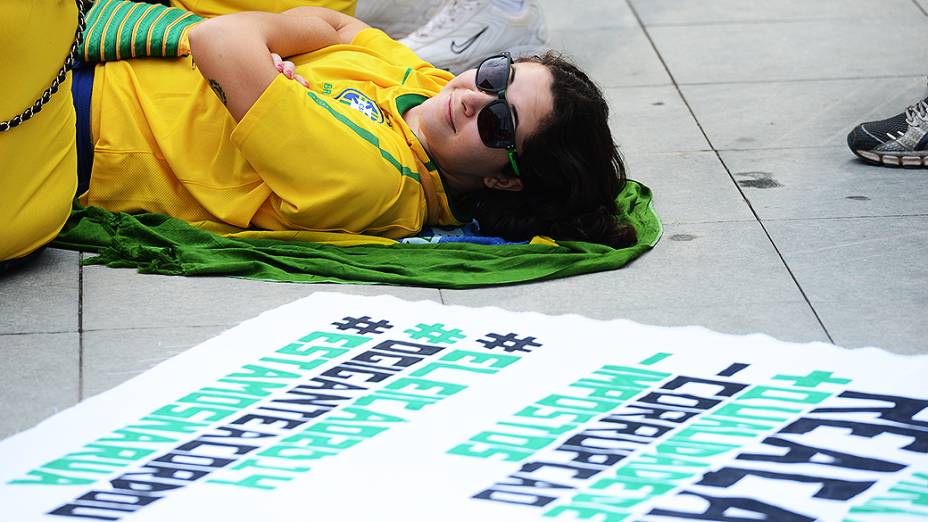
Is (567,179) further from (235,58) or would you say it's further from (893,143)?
(893,143)

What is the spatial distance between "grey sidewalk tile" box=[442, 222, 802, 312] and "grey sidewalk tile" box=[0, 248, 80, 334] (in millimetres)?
855

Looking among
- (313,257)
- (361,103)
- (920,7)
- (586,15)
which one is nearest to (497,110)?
(361,103)

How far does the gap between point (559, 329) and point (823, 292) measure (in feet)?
2.25

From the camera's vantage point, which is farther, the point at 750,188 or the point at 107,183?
the point at 750,188

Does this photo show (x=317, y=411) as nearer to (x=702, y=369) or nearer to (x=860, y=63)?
(x=702, y=369)

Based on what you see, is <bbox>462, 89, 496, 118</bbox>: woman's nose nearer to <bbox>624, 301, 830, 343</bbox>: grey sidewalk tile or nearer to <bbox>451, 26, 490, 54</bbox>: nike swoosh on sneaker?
<bbox>624, 301, 830, 343</bbox>: grey sidewalk tile

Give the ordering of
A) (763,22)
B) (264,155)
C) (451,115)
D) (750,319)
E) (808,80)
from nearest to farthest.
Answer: (750,319) < (264,155) < (451,115) < (808,80) < (763,22)

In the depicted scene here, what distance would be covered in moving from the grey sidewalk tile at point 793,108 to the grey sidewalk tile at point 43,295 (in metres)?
2.00

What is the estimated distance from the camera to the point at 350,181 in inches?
122

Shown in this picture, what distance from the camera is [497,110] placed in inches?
126

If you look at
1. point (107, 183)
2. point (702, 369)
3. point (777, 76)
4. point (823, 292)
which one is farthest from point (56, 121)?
point (777, 76)

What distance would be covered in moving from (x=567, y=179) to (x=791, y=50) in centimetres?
193

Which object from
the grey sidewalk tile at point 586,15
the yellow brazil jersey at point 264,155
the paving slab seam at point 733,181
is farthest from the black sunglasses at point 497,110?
the grey sidewalk tile at point 586,15

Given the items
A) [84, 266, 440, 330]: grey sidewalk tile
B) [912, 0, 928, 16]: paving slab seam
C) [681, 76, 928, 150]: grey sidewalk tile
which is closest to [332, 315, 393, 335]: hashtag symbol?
[84, 266, 440, 330]: grey sidewalk tile
